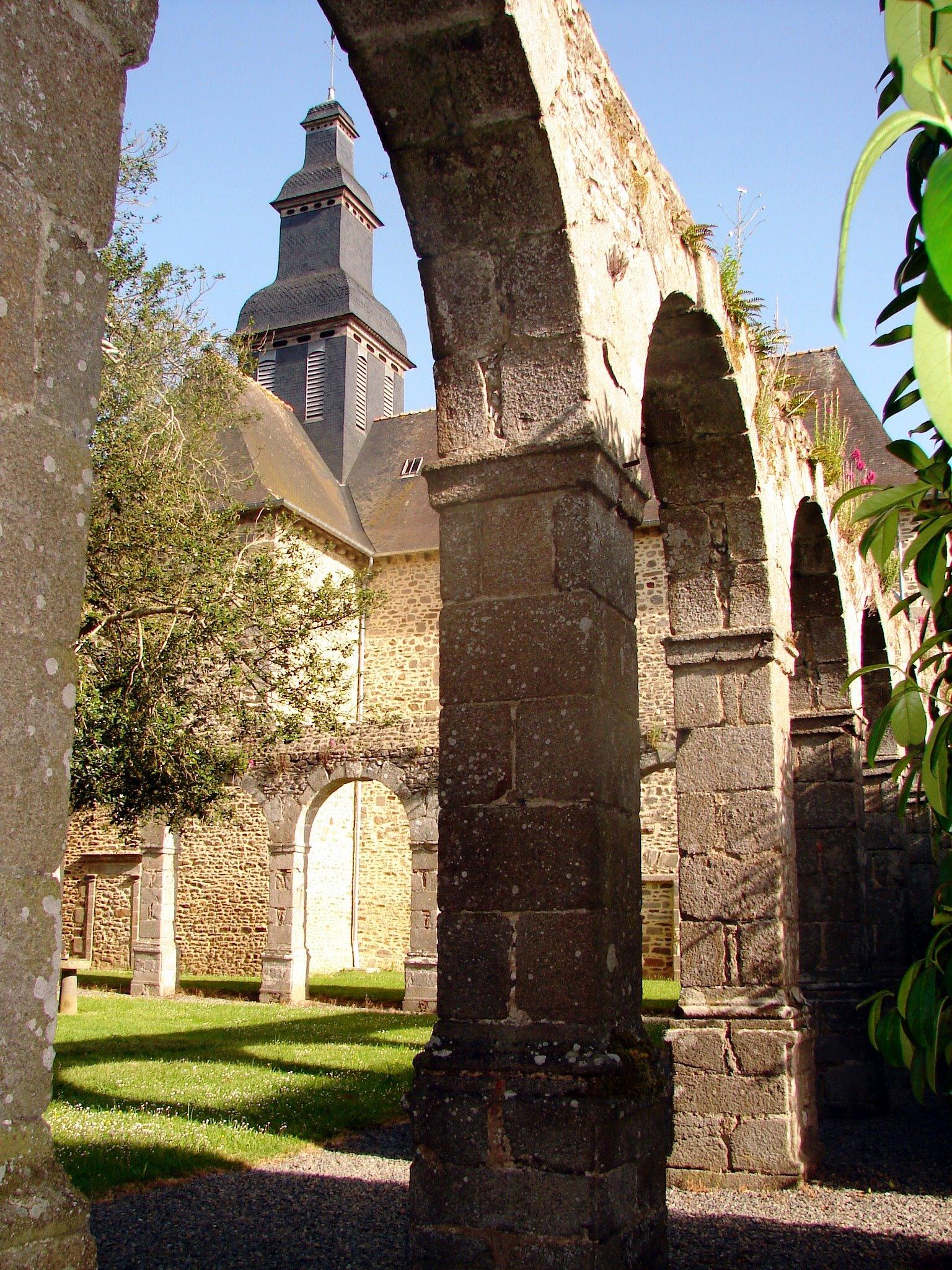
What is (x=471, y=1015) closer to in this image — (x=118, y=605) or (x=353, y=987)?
(x=118, y=605)

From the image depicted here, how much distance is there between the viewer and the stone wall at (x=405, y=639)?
790 inches

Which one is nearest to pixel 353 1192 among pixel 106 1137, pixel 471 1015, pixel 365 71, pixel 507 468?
pixel 106 1137

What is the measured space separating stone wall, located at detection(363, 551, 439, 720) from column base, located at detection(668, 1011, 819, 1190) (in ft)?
46.8

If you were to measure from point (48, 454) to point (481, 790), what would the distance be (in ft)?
7.44

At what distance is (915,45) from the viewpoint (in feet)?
2.59

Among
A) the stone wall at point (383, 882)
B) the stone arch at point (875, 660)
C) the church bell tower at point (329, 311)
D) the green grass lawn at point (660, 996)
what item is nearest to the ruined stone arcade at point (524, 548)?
the stone arch at point (875, 660)

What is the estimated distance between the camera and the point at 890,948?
32.5 ft

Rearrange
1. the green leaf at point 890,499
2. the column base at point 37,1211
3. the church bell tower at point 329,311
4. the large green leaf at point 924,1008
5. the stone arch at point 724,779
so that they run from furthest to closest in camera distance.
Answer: the church bell tower at point 329,311
the stone arch at point 724,779
the large green leaf at point 924,1008
the green leaf at point 890,499
the column base at point 37,1211

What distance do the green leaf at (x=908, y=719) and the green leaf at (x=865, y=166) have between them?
141 centimetres

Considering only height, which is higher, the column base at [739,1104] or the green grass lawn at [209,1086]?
the column base at [739,1104]

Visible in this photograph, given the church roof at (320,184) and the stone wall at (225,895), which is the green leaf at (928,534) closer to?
the stone wall at (225,895)

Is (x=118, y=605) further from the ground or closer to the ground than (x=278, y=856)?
further from the ground

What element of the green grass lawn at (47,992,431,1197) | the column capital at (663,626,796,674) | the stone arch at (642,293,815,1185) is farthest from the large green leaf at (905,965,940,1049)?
the green grass lawn at (47,992,431,1197)

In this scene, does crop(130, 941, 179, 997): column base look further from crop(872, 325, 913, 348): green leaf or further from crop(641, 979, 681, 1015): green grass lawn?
crop(872, 325, 913, 348): green leaf
